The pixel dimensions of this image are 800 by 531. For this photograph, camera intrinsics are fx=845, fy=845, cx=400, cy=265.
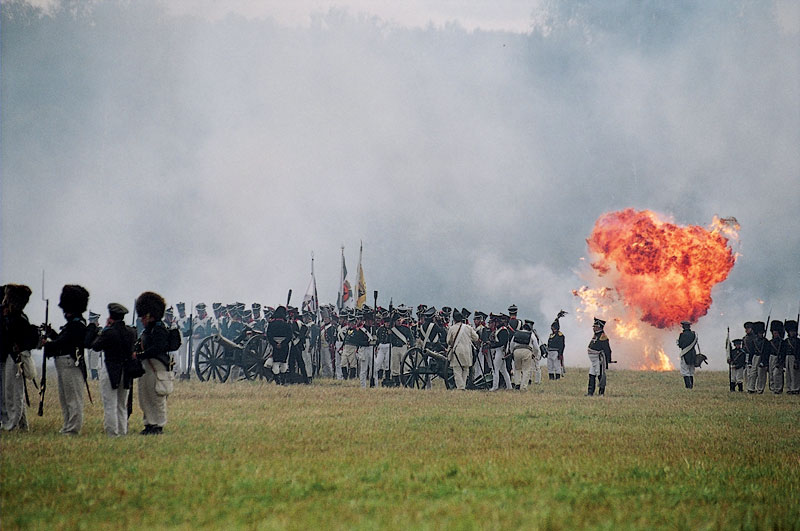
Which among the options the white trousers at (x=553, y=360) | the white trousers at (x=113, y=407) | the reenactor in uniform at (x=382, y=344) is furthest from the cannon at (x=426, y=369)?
the white trousers at (x=113, y=407)

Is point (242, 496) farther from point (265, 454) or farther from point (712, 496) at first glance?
point (712, 496)

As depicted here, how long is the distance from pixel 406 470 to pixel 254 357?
48.7ft

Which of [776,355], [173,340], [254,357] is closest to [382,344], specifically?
[254,357]

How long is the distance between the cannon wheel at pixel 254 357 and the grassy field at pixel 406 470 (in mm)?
7103

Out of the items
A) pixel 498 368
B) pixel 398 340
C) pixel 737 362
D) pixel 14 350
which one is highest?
pixel 398 340

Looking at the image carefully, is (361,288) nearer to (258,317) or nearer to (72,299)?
(258,317)

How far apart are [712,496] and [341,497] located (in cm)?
329

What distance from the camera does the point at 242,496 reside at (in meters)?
6.91

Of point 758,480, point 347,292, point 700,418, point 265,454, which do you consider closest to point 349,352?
point 347,292

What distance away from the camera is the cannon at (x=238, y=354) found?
2256 cm

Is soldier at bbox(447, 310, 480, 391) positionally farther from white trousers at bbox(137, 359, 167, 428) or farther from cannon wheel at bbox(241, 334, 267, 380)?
white trousers at bbox(137, 359, 167, 428)

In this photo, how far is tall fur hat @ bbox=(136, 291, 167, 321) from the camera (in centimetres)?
1127

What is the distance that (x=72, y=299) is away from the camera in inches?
435

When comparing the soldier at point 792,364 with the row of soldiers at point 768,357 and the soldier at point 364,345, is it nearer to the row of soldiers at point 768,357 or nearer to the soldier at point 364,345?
the row of soldiers at point 768,357
